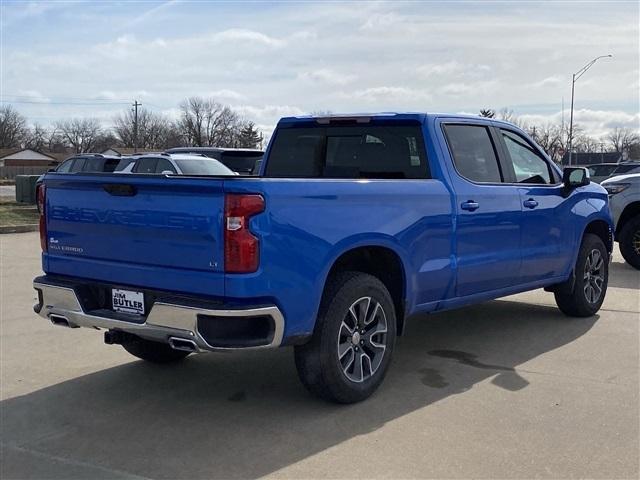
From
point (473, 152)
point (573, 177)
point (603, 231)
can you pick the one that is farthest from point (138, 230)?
point (603, 231)

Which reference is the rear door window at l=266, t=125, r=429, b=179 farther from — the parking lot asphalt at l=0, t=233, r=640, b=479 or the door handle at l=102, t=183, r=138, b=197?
the door handle at l=102, t=183, r=138, b=197

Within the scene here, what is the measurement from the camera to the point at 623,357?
5.77m

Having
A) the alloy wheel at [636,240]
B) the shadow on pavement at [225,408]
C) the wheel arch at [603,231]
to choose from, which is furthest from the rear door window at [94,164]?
the wheel arch at [603,231]

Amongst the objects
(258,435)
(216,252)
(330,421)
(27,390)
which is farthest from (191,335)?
(27,390)

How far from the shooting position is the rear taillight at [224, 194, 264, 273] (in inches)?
151

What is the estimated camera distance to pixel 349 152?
5.86 m

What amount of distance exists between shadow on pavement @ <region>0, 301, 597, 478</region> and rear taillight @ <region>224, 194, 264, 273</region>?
3.54 ft

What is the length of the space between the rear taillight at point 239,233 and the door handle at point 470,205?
208cm

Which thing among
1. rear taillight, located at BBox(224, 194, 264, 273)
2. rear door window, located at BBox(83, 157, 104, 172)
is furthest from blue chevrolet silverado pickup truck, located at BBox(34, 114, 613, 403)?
rear door window, located at BBox(83, 157, 104, 172)

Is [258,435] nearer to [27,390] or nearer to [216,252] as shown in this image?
[216,252]

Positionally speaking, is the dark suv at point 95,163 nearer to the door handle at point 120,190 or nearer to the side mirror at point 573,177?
the side mirror at point 573,177

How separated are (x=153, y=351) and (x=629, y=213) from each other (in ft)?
27.6

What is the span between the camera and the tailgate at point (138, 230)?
12.9 ft

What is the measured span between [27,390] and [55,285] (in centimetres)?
100
